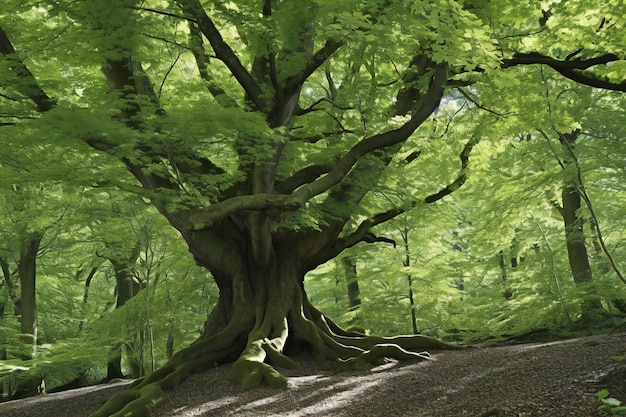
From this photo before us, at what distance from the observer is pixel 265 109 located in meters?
8.75

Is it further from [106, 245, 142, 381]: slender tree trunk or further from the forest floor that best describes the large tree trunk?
[106, 245, 142, 381]: slender tree trunk

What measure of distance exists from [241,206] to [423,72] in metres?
4.90

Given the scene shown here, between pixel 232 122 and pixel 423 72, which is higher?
pixel 423 72

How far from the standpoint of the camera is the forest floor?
13.9ft

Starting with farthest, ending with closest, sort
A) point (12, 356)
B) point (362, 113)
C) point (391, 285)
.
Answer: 1. point (391, 285)
2. point (12, 356)
3. point (362, 113)

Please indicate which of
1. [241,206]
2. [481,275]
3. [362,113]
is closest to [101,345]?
[241,206]

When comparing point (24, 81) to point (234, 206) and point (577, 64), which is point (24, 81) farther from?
point (577, 64)

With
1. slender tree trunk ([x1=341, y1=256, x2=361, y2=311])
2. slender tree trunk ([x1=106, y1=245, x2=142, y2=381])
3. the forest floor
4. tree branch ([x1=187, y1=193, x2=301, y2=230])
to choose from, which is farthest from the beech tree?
slender tree trunk ([x1=106, y1=245, x2=142, y2=381])

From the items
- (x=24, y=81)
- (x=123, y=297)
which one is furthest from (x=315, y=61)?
(x=123, y=297)

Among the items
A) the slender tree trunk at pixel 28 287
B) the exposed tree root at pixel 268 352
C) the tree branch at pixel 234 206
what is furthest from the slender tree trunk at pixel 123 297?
the tree branch at pixel 234 206

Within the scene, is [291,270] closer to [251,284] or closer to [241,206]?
[251,284]

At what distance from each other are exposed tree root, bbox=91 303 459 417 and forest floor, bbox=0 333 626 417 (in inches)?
8.1

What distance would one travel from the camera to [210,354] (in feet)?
28.8

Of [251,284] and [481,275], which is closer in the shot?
[251,284]
